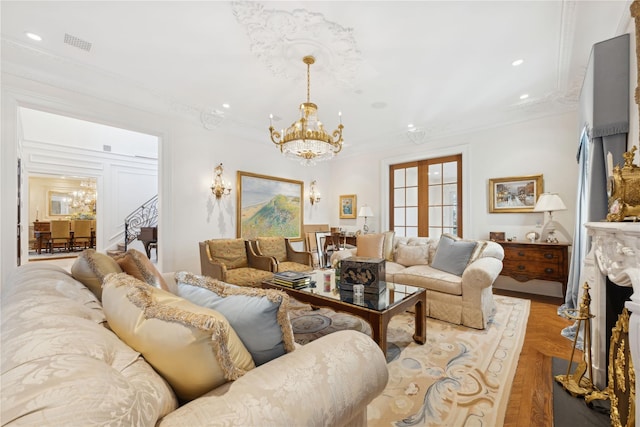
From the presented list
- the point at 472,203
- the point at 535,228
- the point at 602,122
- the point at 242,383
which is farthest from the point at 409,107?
the point at 242,383

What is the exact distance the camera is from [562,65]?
10.3 feet

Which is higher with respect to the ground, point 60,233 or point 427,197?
point 427,197

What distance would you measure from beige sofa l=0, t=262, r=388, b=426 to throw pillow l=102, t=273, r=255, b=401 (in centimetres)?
3

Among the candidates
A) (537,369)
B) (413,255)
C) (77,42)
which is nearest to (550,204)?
(413,255)

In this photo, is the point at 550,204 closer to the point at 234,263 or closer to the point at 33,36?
the point at 234,263

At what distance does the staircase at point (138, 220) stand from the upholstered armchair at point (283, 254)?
433cm

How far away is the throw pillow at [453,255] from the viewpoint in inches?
128

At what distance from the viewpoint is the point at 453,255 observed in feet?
11.0

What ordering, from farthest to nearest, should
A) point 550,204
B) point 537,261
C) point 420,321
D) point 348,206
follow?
point 348,206 < point 537,261 < point 550,204 < point 420,321

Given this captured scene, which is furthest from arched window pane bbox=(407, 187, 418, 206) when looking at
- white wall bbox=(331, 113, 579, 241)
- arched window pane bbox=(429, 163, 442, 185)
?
white wall bbox=(331, 113, 579, 241)

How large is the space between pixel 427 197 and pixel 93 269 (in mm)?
5303

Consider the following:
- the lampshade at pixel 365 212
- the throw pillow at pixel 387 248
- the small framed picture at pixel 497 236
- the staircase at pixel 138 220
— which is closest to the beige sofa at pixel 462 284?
the throw pillow at pixel 387 248

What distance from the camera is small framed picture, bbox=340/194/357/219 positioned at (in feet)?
21.1

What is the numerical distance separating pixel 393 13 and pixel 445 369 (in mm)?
2989
